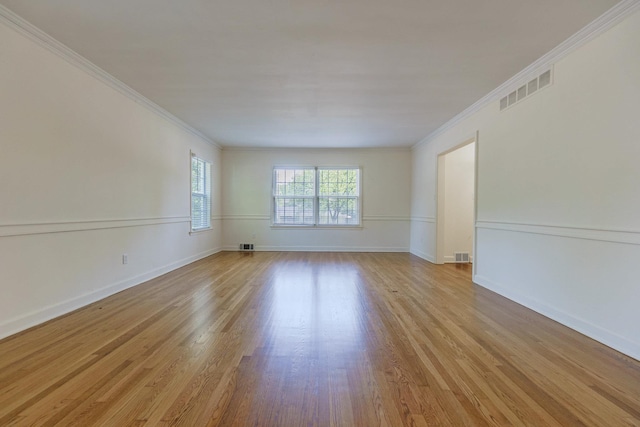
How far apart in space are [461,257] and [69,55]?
6.75m

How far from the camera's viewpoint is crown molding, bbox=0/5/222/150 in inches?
98.7

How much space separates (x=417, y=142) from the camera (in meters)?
7.12

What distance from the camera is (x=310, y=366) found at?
2.07 m

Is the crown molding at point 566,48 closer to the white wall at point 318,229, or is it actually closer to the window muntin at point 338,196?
the white wall at point 318,229

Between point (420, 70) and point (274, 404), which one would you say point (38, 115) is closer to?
point (274, 404)

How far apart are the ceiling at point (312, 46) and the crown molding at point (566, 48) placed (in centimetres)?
8

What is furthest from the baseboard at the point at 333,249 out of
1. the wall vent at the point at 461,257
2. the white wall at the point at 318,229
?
the wall vent at the point at 461,257

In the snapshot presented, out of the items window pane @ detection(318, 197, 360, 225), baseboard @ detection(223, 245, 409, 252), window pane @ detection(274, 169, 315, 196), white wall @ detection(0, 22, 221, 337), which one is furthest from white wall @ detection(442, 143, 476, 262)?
white wall @ detection(0, 22, 221, 337)

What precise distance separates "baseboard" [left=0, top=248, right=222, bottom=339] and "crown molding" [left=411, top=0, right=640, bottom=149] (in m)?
5.17

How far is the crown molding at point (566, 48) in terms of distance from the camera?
234cm

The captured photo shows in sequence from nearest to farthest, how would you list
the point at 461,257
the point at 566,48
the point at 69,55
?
the point at 566,48
the point at 69,55
the point at 461,257

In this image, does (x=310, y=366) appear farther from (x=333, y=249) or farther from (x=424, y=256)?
(x=333, y=249)

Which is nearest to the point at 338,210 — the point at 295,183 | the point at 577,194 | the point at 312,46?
the point at 295,183

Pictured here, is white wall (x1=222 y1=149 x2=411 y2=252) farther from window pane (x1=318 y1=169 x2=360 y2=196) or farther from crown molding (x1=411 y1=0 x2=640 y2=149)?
crown molding (x1=411 y1=0 x2=640 y2=149)
